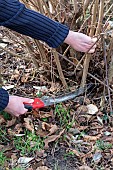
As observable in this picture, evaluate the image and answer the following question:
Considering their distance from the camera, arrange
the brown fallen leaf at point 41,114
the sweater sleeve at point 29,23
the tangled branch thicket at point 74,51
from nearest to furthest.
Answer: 1. the sweater sleeve at point 29,23
2. the tangled branch thicket at point 74,51
3. the brown fallen leaf at point 41,114

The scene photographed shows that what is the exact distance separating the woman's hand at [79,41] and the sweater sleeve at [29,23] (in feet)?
0.15

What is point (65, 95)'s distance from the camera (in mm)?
2457

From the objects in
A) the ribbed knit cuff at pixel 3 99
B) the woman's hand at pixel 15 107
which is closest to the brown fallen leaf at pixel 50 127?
the woman's hand at pixel 15 107

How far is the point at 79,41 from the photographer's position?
2094 mm

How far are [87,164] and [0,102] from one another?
56cm

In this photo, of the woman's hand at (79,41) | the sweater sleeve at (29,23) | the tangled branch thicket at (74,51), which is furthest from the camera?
the tangled branch thicket at (74,51)

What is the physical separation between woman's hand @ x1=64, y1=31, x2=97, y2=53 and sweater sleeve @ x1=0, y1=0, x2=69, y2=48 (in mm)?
45

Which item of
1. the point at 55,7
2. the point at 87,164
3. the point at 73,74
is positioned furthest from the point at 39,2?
the point at 87,164

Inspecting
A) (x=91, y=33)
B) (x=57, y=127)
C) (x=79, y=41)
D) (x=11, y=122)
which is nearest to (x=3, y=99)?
(x=11, y=122)

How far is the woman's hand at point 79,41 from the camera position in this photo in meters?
2.06

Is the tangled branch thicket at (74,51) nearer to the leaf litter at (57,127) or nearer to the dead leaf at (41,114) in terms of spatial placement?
the leaf litter at (57,127)

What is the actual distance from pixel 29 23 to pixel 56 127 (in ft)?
2.09

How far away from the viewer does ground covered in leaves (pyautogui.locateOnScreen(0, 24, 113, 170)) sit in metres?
2.13

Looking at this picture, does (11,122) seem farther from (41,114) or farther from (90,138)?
(90,138)
